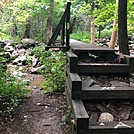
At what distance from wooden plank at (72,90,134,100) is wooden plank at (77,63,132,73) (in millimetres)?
746

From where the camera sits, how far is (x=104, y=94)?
373cm

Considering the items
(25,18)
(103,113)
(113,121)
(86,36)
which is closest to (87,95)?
(103,113)

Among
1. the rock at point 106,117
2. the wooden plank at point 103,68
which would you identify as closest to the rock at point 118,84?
the wooden plank at point 103,68

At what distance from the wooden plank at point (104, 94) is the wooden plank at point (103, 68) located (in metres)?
0.75

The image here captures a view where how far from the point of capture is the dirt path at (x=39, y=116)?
3871 mm

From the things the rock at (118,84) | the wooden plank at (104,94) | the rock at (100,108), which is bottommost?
the rock at (100,108)

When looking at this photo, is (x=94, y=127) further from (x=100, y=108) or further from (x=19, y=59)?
(x=19, y=59)

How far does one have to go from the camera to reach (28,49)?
557 inches

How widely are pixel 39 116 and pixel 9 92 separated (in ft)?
3.28

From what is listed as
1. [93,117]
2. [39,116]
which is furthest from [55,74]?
[93,117]

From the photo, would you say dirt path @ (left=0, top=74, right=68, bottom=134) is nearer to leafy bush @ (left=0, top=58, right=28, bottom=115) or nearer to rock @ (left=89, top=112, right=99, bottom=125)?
leafy bush @ (left=0, top=58, right=28, bottom=115)

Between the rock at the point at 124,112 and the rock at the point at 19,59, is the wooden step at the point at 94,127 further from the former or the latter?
the rock at the point at 19,59

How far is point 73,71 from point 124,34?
2.27m

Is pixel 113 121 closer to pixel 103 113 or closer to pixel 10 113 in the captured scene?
pixel 103 113
